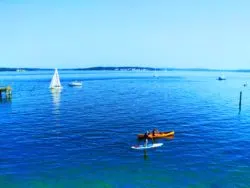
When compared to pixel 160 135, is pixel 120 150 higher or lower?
lower

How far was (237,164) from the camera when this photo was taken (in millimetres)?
45219

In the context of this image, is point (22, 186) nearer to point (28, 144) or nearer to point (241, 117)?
point (28, 144)

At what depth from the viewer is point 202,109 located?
9238 centimetres

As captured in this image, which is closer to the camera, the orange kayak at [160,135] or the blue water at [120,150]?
the blue water at [120,150]

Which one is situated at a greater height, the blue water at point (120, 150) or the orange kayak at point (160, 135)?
the orange kayak at point (160, 135)

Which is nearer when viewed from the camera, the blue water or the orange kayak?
the blue water

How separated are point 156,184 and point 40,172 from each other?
1532cm

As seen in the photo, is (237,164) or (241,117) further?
(241,117)

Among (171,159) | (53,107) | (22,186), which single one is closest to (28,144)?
(22,186)

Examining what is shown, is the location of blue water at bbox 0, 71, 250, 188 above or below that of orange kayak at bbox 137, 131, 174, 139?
below

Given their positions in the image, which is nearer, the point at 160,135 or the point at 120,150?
the point at 120,150

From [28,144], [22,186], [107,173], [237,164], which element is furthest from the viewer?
[28,144]

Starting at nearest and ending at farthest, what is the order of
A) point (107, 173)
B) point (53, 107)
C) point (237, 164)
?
point (107, 173), point (237, 164), point (53, 107)

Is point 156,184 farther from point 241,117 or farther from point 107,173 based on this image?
point 241,117
